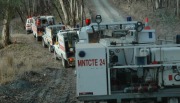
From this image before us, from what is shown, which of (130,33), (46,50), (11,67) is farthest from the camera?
(46,50)

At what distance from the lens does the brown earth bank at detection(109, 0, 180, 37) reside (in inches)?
1754

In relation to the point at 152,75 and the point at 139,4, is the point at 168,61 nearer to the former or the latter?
the point at 152,75

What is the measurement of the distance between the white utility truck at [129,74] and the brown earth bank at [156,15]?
85.9 feet

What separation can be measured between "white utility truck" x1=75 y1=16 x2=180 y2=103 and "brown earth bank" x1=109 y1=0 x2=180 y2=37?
26.2 meters

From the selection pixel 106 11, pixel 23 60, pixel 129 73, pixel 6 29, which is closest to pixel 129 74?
pixel 129 73

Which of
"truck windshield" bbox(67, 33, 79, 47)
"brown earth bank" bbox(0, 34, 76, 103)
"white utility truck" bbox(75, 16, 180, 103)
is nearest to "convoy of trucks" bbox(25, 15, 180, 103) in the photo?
"white utility truck" bbox(75, 16, 180, 103)

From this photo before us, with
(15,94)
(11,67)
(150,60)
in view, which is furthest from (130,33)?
(11,67)

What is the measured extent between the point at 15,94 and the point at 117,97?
6626 mm

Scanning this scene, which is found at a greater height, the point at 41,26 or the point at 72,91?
the point at 41,26

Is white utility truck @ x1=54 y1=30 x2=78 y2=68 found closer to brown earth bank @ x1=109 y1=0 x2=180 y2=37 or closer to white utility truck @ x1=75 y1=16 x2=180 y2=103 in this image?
white utility truck @ x1=75 y1=16 x2=180 y2=103

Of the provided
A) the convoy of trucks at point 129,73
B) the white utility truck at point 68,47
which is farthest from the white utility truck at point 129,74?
the white utility truck at point 68,47

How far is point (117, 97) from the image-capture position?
10.7 metres

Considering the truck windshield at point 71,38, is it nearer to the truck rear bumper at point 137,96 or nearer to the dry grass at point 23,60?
the dry grass at point 23,60

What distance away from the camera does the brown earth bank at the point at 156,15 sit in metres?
44.6
